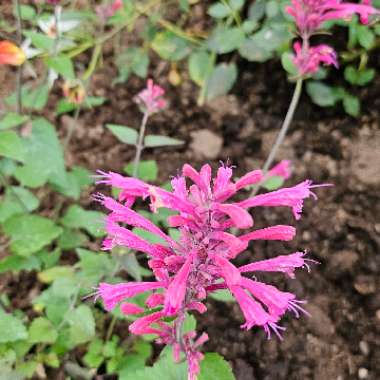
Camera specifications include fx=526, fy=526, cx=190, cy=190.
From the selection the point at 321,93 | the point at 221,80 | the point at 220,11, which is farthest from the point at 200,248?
the point at 321,93

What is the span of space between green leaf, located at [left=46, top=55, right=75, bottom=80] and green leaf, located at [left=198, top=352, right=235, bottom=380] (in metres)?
1.34

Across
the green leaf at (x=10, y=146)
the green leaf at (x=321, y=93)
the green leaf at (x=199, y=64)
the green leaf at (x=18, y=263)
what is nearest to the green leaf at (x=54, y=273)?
the green leaf at (x=18, y=263)

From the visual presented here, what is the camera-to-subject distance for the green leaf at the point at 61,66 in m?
2.29

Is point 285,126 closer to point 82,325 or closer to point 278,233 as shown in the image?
point 278,233

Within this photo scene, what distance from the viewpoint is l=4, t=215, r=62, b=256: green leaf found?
8.19 feet

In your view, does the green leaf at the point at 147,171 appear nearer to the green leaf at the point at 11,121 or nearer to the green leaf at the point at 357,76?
the green leaf at the point at 11,121

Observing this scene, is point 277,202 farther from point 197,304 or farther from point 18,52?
point 18,52

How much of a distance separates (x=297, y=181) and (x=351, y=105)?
637 millimetres

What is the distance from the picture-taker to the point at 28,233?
254 centimetres

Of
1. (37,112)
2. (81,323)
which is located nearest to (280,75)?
(37,112)

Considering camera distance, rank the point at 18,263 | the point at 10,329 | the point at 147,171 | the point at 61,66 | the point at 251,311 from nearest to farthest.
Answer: the point at 251,311, the point at 10,329, the point at 61,66, the point at 18,263, the point at 147,171

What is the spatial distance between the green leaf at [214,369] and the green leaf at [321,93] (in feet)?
7.35

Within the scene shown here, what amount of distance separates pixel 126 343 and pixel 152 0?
2.30 m

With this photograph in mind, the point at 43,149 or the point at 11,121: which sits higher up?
the point at 11,121
